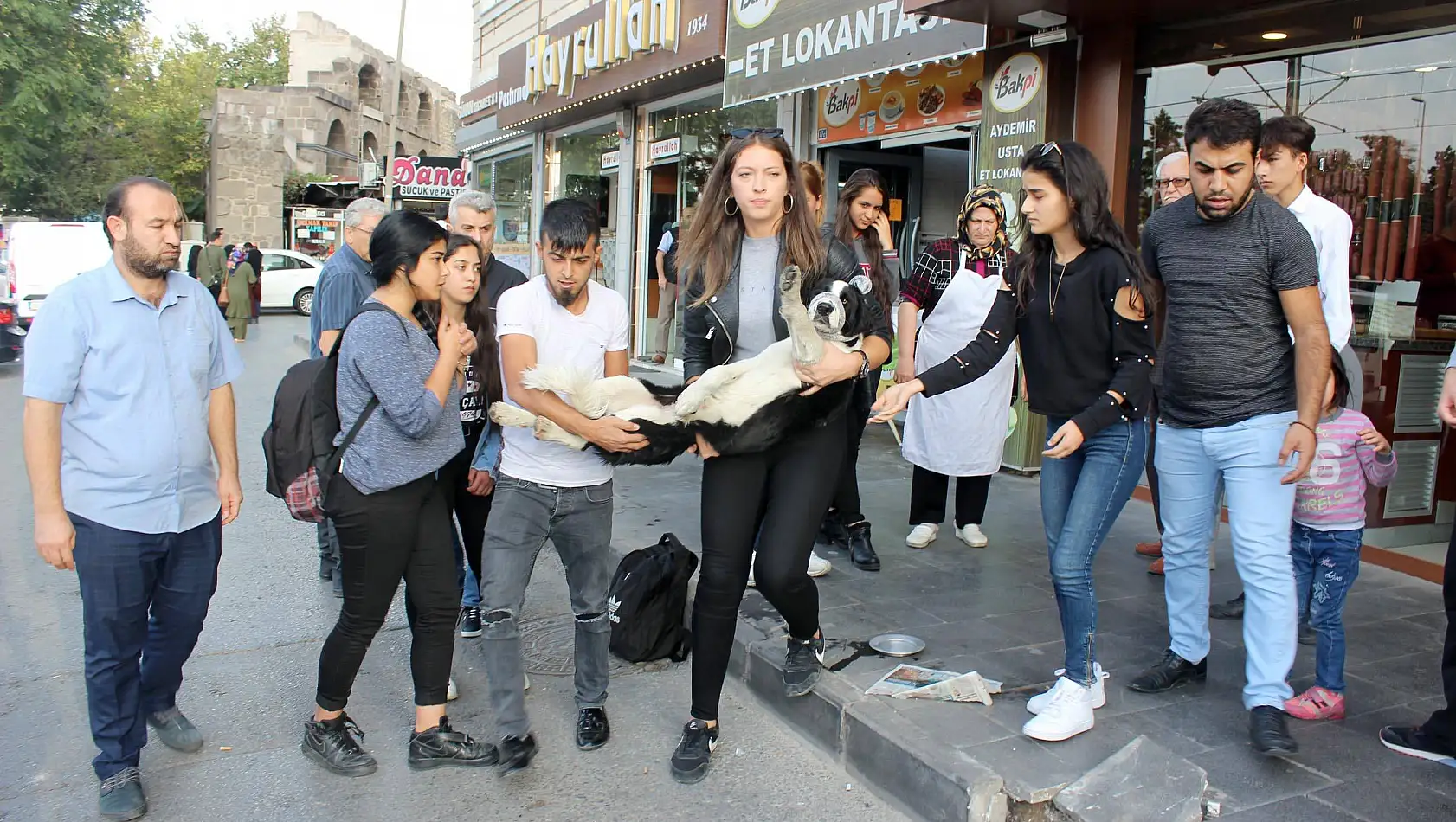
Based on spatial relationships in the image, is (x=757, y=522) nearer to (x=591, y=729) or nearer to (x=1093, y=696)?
(x=591, y=729)

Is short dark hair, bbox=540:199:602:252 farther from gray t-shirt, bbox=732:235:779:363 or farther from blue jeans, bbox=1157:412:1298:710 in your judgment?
blue jeans, bbox=1157:412:1298:710

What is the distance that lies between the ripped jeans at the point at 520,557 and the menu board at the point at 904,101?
5.74 meters

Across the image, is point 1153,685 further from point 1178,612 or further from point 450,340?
point 450,340

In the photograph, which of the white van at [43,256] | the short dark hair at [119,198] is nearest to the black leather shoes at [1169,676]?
the short dark hair at [119,198]

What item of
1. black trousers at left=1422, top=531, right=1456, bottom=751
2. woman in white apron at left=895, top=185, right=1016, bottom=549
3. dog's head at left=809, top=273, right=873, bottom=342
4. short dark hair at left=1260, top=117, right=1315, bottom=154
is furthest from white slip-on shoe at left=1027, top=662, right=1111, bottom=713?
short dark hair at left=1260, top=117, right=1315, bottom=154

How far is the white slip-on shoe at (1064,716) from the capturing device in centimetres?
336

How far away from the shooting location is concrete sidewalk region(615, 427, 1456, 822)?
3.05m

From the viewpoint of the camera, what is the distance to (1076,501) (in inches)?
136

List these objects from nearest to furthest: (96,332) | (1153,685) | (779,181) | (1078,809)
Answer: (1078,809), (96,332), (779,181), (1153,685)

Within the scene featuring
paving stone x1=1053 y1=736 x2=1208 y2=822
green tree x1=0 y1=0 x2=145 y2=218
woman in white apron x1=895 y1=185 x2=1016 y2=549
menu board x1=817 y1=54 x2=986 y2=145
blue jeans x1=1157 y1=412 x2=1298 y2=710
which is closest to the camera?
paving stone x1=1053 y1=736 x2=1208 y2=822

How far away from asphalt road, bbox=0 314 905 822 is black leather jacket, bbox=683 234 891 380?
4.66 feet

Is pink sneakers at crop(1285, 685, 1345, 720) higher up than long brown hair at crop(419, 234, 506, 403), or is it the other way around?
long brown hair at crop(419, 234, 506, 403)

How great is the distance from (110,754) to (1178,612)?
3.68 meters

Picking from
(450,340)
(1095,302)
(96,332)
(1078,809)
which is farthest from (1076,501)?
(96,332)
